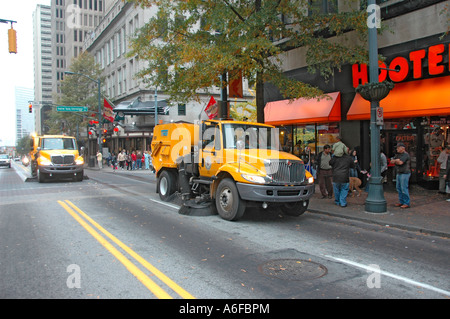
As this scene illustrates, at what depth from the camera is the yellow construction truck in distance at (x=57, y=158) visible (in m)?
18.2

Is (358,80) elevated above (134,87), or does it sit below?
below

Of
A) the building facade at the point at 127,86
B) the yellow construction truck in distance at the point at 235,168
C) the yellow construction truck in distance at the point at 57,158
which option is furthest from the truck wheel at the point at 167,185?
the building facade at the point at 127,86

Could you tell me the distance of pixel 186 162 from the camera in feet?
35.2

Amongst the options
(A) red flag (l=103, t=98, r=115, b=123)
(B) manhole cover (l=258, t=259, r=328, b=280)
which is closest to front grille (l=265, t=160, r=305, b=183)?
(B) manhole cover (l=258, t=259, r=328, b=280)

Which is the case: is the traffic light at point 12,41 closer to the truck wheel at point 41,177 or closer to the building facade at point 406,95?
the truck wheel at point 41,177

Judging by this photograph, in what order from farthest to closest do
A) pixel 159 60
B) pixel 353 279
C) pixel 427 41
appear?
1. pixel 159 60
2. pixel 427 41
3. pixel 353 279

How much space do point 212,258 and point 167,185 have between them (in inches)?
258

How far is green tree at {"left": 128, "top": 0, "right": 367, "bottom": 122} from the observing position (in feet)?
38.0

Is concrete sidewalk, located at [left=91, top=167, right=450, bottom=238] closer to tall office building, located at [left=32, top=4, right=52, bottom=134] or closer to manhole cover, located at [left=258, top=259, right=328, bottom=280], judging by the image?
manhole cover, located at [left=258, top=259, right=328, bottom=280]

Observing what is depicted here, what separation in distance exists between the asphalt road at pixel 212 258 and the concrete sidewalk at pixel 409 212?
0.32 m
